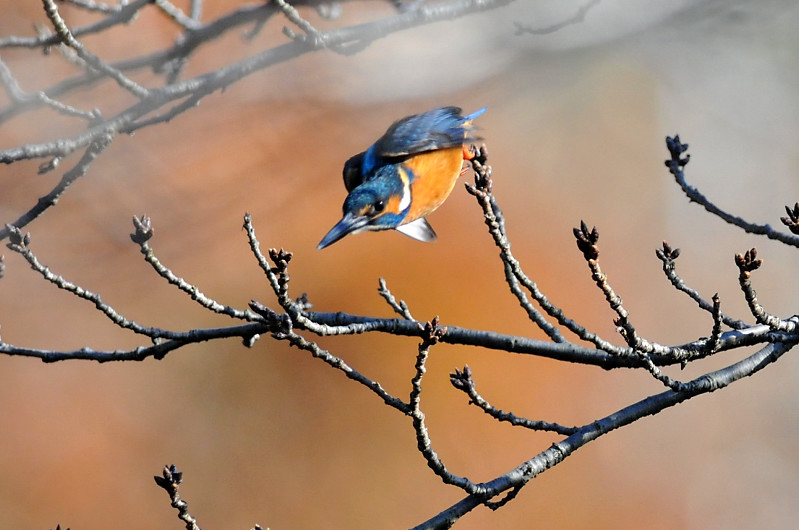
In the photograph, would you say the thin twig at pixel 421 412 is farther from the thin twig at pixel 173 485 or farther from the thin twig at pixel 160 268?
the thin twig at pixel 173 485

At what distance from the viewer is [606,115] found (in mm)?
8266

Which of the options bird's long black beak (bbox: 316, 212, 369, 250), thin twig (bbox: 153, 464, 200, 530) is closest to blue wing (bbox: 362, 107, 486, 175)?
bird's long black beak (bbox: 316, 212, 369, 250)

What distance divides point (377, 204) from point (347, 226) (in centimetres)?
13

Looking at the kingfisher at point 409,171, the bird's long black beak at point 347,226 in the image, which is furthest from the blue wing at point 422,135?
the bird's long black beak at point 347,226

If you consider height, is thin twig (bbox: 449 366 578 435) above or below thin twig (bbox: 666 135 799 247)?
below

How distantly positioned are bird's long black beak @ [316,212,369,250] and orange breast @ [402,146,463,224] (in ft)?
0.66

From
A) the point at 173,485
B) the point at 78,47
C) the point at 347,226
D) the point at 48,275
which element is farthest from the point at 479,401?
the point at 78,47

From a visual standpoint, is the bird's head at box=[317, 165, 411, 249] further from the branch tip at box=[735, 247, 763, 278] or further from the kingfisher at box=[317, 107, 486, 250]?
the branch tip at box=[735, 247, 763, 278]

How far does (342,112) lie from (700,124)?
5.09 m

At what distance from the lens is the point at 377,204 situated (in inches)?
84.2

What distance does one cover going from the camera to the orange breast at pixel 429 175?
7.41ft

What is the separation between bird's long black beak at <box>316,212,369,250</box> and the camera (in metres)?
1.97

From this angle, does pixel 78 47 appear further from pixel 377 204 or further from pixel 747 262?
pixel 747 262

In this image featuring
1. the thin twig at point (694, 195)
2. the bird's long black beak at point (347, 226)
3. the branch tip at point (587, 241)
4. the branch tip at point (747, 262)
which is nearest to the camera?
the branch tip at point (587, 241)
